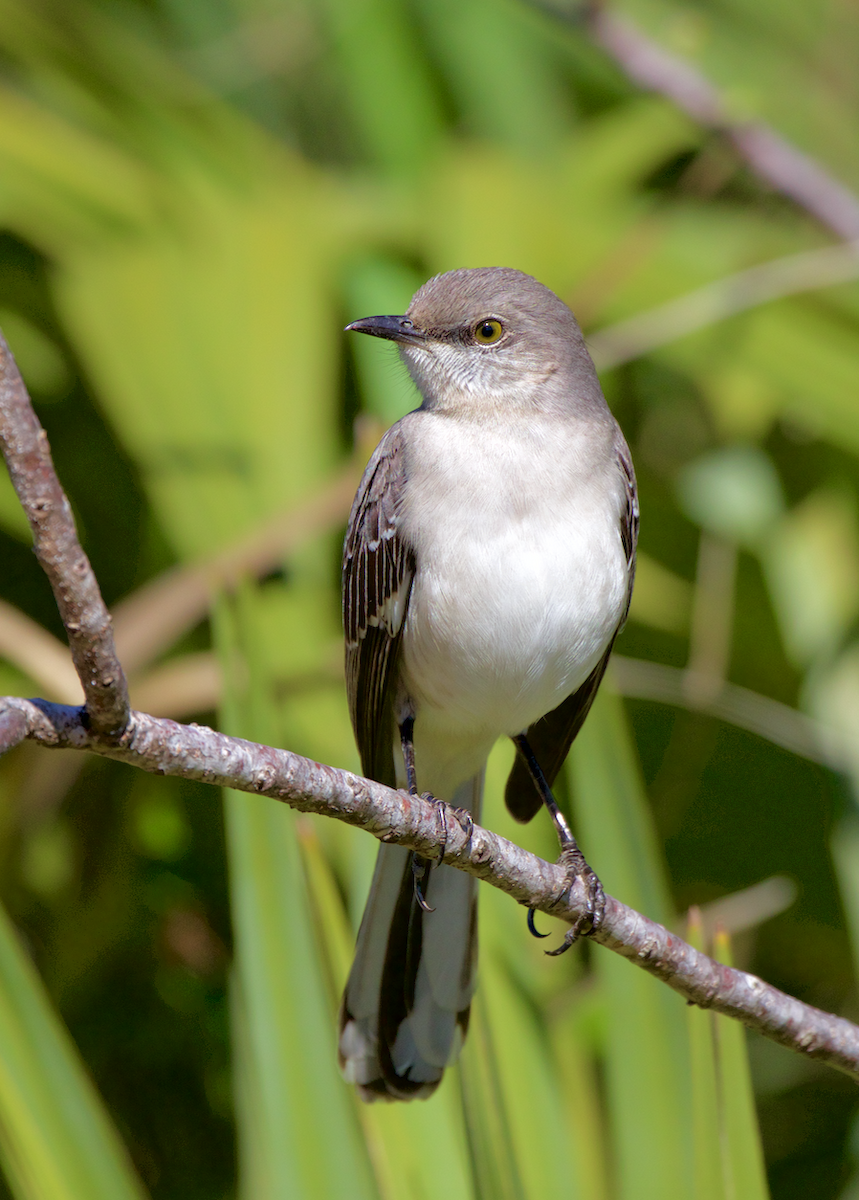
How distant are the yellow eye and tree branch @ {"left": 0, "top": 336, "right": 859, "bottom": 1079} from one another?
4.60 ft

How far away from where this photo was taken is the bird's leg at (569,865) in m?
2.42

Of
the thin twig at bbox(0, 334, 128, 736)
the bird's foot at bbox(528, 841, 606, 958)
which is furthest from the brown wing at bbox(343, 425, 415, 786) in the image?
the thin twig at bbox(0, 334, 128, 736)

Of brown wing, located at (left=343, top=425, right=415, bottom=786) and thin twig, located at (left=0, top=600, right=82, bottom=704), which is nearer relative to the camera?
brown wing, located at (left=343, top=425, right=415, bottom=786)

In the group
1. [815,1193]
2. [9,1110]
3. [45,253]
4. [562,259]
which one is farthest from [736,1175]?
[45,253]

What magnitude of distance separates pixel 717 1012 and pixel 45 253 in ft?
11.5

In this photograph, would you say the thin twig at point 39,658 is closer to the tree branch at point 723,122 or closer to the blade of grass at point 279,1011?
the blade of grass at point 279,1011

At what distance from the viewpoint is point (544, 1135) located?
8.95ft

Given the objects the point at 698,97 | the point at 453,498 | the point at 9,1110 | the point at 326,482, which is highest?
the point at 698,97

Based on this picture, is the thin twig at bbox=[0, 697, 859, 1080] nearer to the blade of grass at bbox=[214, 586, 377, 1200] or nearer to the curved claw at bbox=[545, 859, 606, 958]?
the curved claw at bbox=[545, 859, 606, 958]

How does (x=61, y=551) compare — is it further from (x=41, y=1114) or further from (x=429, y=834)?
(x=41, y=1114)

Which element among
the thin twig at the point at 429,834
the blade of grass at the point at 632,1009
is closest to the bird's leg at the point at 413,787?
the thin twig at the point at 429,834

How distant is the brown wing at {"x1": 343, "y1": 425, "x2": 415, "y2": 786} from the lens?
302 centimetres

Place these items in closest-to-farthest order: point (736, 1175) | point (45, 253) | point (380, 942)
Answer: point (736, 1175)
point (380, 942)
point (45, 253)

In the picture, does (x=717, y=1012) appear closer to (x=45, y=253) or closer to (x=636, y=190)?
(x=45, y=253)
